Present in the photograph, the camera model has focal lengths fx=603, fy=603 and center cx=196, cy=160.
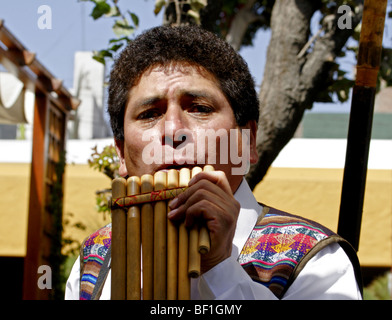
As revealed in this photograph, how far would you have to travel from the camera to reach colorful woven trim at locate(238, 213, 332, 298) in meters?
1.79

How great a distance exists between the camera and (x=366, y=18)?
7.50 ft

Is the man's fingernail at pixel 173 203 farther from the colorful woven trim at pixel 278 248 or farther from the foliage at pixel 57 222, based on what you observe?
the foliage at pixel 57 222

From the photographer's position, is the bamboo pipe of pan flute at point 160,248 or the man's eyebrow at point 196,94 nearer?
the bamboo pipe of pan flute at point 160,248

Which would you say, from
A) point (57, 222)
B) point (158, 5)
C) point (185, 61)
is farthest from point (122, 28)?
point (57, 222)

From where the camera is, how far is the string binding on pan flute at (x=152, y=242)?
5.36 feet

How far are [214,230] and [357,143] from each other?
2.84ft

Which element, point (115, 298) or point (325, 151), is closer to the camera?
point (115, 298)

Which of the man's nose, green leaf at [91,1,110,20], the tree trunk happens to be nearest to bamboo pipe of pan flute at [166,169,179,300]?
the man's nose

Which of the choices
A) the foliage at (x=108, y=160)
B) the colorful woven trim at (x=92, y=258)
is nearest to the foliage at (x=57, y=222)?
the foliage at (x=108, y=160)

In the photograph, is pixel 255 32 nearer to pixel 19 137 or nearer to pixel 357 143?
pixel 19 137

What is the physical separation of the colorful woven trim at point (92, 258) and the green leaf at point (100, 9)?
198 cm

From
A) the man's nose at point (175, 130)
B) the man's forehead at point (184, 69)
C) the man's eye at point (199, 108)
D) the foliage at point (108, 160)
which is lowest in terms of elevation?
the man's nose at point (175, 130)
